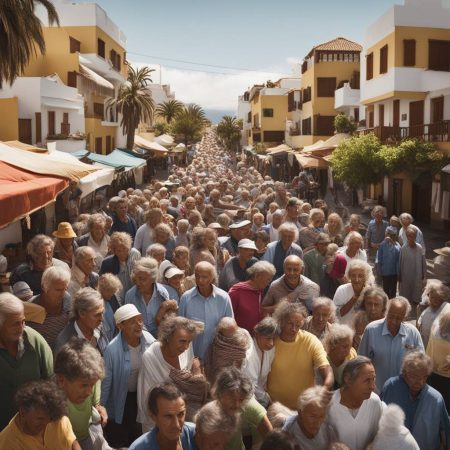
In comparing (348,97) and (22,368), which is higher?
(348,97)

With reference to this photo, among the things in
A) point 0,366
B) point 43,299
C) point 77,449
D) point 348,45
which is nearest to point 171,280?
point 43,299

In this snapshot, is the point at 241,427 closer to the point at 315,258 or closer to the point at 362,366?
the point at 362,366

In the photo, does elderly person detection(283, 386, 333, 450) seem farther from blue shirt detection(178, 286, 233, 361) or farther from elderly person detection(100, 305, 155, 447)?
blue shirt detection(178, 286, 233, 361)

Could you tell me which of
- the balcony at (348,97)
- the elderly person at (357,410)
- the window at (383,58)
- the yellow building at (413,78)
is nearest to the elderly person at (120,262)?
the elderly person at (357,410)

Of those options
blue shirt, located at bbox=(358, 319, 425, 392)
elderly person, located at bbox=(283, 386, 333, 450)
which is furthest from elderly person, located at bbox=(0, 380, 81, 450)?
blue shirt, located at bbox=(358, 319, 425, 392)

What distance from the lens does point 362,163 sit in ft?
76.4

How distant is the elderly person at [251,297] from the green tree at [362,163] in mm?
17160

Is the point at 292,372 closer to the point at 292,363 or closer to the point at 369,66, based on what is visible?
the point at 292,363

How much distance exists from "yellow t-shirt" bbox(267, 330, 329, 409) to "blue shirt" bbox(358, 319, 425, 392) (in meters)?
0.76

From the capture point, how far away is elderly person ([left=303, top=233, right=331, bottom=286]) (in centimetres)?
839

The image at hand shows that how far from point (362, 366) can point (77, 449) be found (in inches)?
78.8

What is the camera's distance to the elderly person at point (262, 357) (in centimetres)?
518

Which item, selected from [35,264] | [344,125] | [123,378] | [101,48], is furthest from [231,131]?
[123,378]

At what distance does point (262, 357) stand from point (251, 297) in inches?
60.9
